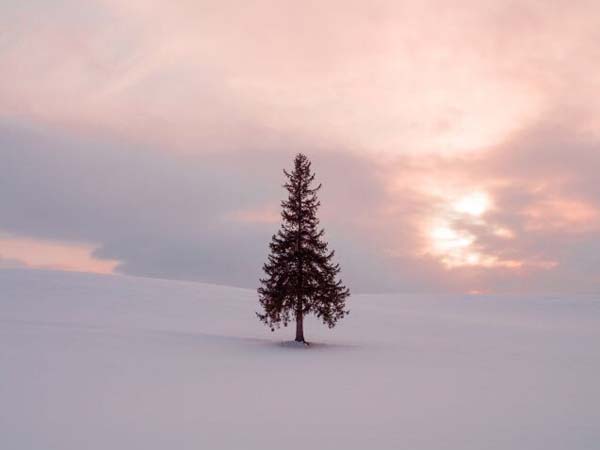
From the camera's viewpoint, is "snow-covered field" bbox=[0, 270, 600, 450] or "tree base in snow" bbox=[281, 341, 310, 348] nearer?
"snow-covered field" bbox=[0, 270, 600, 450]

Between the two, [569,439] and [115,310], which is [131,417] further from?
[115,310]

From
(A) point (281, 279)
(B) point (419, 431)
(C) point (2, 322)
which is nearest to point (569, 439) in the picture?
(B) point (419, 431)

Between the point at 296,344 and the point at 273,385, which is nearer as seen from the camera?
the point at 273,385

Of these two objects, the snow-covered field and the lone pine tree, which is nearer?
the snow-covered field

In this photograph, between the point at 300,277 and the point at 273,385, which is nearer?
the point at 273,385

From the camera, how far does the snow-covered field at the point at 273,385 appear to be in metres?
12.9

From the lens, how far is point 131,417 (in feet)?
46.2

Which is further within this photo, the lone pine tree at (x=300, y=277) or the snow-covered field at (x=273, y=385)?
the lone pine tree at (x=300, y=277)

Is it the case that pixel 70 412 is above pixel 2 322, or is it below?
below

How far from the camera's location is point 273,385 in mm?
18297

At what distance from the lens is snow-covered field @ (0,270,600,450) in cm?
1288

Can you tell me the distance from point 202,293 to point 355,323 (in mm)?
17286

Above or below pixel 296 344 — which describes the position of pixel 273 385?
below

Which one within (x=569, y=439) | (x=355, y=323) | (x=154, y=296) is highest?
(x=154, y=296)
